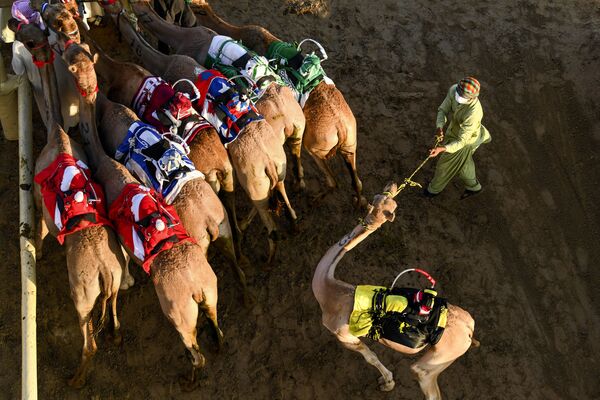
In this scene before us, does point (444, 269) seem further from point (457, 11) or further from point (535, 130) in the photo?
point (457, 11)

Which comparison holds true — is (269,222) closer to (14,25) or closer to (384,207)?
(384,207)

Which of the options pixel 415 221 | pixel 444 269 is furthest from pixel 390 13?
pixel 444 269

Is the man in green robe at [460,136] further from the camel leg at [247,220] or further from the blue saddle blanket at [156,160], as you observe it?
the blue saddle blanket at [156,160]

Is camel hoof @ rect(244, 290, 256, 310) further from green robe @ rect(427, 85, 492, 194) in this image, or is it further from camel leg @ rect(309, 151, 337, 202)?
green robe @ rect(427, 85, 492, 194)

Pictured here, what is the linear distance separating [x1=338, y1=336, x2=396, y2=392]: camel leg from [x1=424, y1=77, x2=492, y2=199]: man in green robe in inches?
93.2

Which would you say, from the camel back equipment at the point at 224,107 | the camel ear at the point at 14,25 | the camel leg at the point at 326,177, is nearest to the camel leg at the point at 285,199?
the camel leg at the point at 326,177

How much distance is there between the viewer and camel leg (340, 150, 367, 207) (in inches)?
288

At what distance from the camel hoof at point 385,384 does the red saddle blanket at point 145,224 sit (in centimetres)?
266

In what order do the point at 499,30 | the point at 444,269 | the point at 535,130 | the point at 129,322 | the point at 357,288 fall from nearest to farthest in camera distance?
1. the point at 357,288
2. the point at 129,322
3. the point at 444,269
4. the point at 535,130
5. the point at 499,30

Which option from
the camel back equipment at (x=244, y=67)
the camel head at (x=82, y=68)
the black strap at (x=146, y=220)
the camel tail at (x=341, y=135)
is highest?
Answer: the camel head at (x=82, y=68)

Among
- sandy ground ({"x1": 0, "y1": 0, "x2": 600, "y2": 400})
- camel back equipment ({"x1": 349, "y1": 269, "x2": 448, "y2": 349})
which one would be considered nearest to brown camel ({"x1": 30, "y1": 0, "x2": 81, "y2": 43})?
sandy ground ({"x1": 0, "y1": 0, "x2": 600, "y2": 400})

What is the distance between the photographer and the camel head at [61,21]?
21.0 ft

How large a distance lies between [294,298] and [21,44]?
4.50 m

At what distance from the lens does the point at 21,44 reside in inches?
269
